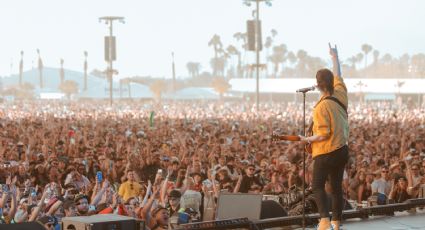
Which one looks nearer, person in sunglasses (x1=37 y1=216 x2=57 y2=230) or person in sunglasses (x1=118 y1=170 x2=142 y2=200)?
person in sunglasses (x1=37 y1=216 x2=57 y2=230)

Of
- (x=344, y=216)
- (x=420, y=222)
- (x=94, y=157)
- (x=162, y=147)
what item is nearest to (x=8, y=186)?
(x=344, y=216)

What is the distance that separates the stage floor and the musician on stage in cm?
93

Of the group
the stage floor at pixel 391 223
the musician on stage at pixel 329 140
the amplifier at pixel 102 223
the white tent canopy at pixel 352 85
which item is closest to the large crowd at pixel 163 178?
the musician on stage at pixel 329 140

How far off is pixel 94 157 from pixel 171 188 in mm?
5682

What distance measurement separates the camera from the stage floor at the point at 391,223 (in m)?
8.66

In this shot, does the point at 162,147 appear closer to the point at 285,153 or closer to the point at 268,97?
the point at 285,153

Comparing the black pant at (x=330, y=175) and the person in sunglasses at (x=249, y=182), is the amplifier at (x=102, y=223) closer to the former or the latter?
the black pant at (x=330, y=175)

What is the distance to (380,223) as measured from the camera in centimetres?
904

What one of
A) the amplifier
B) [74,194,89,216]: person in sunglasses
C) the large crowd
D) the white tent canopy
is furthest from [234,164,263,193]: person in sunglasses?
the white tent canopy

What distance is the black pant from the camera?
754cm

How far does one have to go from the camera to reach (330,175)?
7.62m

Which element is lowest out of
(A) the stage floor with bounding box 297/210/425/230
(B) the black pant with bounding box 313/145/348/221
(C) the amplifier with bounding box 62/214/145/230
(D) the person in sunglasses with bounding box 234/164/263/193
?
(D) the person in sunglasses with bounding box 234/164/263/193

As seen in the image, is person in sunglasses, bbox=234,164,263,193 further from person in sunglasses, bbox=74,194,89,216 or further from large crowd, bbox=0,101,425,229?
person in sunglasses, bbox=74,194,89,216

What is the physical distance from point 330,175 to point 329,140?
32 centimetres
